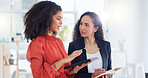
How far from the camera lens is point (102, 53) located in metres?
1.81

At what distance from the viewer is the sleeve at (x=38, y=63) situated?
1321mm

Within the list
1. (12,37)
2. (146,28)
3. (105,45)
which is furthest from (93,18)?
(146,28)

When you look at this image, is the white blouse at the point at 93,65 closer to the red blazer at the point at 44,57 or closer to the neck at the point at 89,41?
the neck at the point at 89,41

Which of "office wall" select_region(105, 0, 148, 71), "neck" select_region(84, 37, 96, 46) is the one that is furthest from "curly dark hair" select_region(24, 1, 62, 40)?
"office wall" select_region(105, 0, 148, 71)

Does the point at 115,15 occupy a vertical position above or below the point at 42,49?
above

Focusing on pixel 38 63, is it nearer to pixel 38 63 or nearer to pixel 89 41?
pixel 38 63

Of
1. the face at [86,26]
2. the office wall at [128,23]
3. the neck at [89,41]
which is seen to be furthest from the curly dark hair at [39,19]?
the office wall at [128,23]

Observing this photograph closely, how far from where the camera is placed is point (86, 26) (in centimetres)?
178

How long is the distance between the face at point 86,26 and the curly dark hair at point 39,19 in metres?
0.43

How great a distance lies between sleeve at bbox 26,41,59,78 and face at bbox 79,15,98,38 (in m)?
0.51

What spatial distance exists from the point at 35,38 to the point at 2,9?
12.6 feet

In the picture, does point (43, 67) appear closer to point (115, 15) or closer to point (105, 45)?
point (105, 45)

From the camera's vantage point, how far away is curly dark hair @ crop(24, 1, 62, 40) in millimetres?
1360

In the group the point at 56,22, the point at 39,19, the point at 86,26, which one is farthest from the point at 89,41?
the point at 39,19
